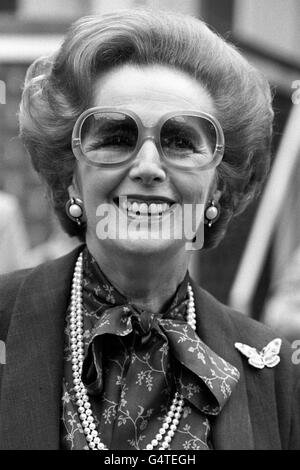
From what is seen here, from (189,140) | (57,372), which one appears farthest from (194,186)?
(57,372)

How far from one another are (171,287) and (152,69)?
2.18 ft

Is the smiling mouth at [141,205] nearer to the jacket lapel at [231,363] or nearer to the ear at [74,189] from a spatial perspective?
the ear at [74,189]

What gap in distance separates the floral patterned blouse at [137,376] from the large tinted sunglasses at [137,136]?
1.23 feet

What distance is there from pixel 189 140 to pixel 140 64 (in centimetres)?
27

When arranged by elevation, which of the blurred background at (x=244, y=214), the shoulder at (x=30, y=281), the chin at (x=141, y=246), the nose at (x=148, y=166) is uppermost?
the nose at (x=148, y=166)

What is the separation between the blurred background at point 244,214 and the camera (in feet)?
19.7

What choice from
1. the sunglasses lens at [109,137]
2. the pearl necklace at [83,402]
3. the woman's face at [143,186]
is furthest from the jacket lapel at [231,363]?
the sunglasses lens at [109,137]

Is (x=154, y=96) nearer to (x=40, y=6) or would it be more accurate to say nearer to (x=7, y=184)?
(x=7, y=184)

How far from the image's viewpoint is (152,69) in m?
3.10

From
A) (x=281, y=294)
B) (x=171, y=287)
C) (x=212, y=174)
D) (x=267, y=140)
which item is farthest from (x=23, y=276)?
(x=281, y=294)

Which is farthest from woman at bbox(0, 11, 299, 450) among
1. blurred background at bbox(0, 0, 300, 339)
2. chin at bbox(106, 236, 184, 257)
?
blurred background at bbox(0, 0, 300, 339)

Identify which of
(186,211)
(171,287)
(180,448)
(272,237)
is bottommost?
(272,237)

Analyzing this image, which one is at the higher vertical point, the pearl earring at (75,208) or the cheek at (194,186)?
the cheek at (194,186)

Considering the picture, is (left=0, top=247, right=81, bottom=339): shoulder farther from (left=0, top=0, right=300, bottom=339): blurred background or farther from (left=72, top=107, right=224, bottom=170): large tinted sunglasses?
(left=0, top=0, right=300, bottom=339): blurred background
